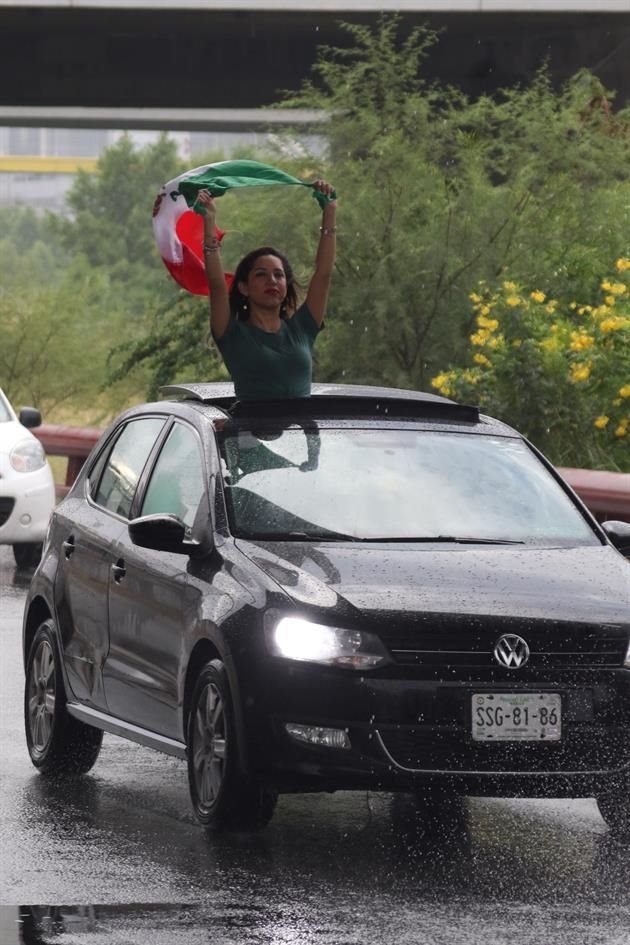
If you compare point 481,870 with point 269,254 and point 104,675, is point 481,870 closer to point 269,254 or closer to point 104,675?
point 104,675

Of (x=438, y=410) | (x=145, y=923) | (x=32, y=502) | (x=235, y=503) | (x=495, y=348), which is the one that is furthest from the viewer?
(x=495, y=348)

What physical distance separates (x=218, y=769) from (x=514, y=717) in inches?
38.7

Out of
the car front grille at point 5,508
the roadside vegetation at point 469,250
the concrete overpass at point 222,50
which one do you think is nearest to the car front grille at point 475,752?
the car front grille at point 5,508

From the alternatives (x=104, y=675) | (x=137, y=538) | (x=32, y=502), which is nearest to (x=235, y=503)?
(x=137, y=538)

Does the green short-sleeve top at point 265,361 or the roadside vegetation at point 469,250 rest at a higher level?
the green short-sleeve top at point 265,361

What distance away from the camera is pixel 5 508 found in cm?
1762

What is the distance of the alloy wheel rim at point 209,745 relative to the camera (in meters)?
7.57

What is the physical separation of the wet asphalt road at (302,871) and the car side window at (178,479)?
41.5 inches

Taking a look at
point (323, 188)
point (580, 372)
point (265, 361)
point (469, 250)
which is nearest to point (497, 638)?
point (265, 361)

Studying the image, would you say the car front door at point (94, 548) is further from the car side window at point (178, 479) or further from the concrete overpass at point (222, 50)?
the concrete overpass at point (222, 50)

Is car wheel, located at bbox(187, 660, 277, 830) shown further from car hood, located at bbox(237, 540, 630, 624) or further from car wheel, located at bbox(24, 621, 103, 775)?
car wheel, located at bbox(24, 621, 103, 775)

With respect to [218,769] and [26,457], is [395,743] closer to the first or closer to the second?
[218,769]

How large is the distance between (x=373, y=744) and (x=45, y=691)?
2.53 meters

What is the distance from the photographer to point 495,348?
2019 cm
